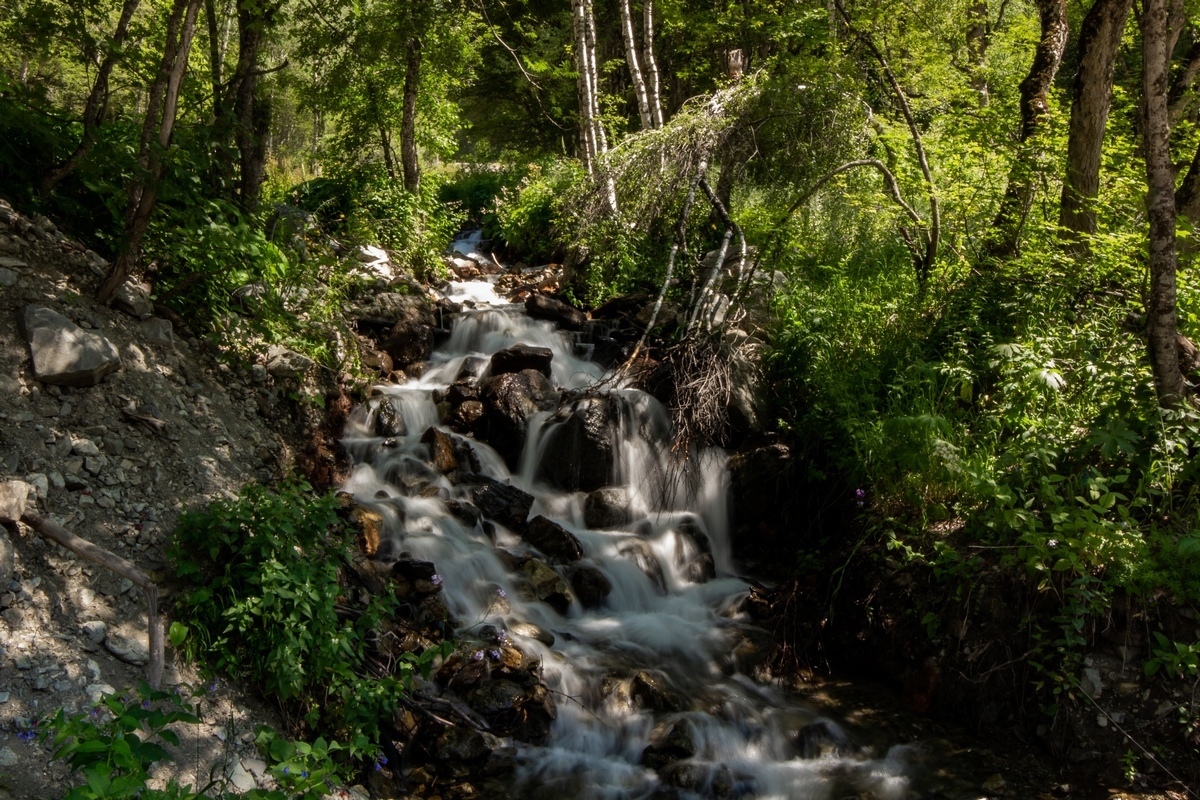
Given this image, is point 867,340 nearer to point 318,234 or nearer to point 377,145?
point 318,234

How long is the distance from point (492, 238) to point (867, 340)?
33.6 ft

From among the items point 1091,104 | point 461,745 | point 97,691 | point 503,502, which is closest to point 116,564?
point 97,691

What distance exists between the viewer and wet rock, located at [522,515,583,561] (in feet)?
24.3

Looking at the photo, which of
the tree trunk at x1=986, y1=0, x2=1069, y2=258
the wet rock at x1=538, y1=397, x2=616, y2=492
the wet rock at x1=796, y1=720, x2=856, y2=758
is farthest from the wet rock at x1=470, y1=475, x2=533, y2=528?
the tree trunk at x1=986, y1=0, x2=1069, y2=258

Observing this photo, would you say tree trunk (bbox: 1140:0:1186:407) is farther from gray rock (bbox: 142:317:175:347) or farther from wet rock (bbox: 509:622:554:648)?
gray rock (bbox: 142:317:175:347)

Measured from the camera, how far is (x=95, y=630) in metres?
4.13

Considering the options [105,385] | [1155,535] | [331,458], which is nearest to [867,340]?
[1155,535]

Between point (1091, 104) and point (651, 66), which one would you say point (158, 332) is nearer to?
point (1091, 104)

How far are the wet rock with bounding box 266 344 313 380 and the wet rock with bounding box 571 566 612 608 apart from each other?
3035 millimetres

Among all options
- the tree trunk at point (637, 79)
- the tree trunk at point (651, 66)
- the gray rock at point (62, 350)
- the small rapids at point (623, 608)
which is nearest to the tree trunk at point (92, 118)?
the gray rock at point (62, 350)

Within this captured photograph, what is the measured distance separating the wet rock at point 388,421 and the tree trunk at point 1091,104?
6.55m

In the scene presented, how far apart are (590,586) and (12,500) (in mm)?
4222

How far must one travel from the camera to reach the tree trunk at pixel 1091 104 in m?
7.25

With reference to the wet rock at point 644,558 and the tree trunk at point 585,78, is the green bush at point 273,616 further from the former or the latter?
the tree trunk at point 585,78
